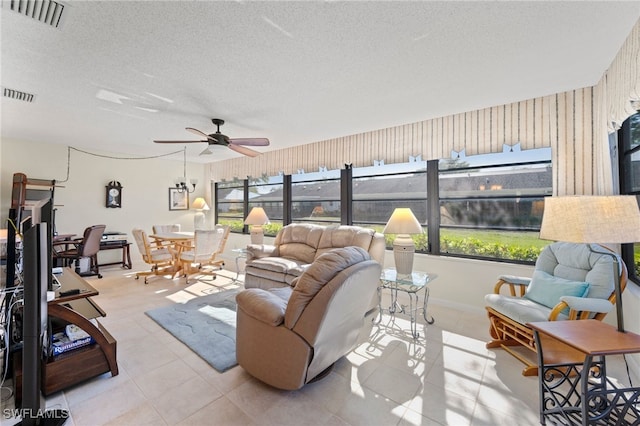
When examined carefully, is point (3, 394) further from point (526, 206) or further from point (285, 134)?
point (526, 206)

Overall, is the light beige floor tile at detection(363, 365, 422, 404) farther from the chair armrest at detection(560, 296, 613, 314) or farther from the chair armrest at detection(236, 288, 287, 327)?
the chair armrest at detection(560, 296, 613, 314)

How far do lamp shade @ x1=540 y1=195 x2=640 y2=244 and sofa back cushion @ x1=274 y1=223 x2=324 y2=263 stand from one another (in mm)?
3045

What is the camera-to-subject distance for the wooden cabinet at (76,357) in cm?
194

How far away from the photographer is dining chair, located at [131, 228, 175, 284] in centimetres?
488

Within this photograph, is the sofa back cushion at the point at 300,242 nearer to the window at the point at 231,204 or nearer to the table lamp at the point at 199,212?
the window at the point at 231,204

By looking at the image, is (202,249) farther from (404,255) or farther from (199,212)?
(404,255)

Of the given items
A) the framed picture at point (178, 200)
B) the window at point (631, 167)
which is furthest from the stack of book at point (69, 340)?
the framed picture at point (178, 200)

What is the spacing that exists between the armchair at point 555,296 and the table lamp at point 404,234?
2.88 feet

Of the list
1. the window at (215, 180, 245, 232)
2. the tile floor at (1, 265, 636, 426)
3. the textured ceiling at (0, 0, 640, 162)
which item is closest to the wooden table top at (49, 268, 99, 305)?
the tile floor at (1, 265, 636, 426)

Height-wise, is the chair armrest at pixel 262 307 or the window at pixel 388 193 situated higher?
the window at pixel 388 193

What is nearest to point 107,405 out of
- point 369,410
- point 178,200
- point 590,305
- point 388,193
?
point 369,410

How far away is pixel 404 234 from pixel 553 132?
78.2 inches

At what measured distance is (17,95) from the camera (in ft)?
9.91

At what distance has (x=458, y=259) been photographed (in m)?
3.71
